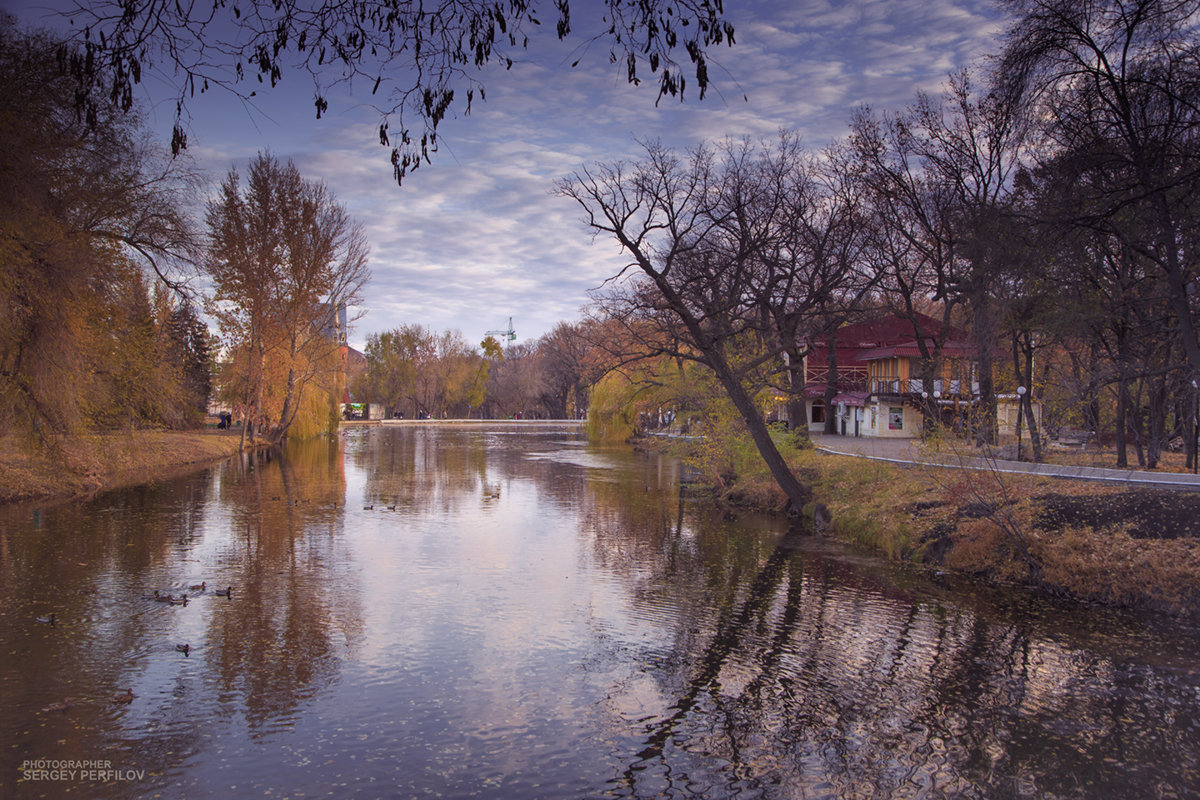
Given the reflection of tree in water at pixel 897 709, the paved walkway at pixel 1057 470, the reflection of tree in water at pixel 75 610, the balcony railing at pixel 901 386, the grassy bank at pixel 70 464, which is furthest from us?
the balcony railing at pixel 901 386

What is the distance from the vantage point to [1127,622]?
1156cm

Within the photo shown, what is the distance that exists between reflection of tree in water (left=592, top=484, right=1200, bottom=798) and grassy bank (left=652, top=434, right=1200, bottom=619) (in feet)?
4.90

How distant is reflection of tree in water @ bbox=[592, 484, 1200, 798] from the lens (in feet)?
Answer: 23.2

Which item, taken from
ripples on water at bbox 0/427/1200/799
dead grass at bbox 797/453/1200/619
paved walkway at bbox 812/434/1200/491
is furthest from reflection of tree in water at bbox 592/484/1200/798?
paved walkway at bbox 812/434/1200/491

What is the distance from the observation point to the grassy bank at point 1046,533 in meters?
12.3

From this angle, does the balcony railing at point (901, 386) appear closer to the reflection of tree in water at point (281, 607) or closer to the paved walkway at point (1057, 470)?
the paved walkway at point (1057, 470)

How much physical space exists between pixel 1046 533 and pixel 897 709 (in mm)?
7485

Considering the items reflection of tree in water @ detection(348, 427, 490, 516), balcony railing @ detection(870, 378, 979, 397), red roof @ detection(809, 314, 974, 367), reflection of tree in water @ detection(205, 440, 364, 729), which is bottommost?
reflection of tree in water @ detection(205, 440, 364, 729)

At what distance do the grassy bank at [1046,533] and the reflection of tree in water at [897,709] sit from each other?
1493 millimetres

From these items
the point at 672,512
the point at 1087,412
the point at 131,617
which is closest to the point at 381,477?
the point at 672,512

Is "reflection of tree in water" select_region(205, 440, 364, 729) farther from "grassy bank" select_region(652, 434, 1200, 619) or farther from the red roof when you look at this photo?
the red roof

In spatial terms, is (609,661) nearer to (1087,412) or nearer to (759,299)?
(759,299)

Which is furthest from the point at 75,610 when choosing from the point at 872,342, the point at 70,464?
the point at 872,342

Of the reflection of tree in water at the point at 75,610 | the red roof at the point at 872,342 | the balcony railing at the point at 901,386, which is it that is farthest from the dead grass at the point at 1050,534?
the red roof at the point at 872,342
